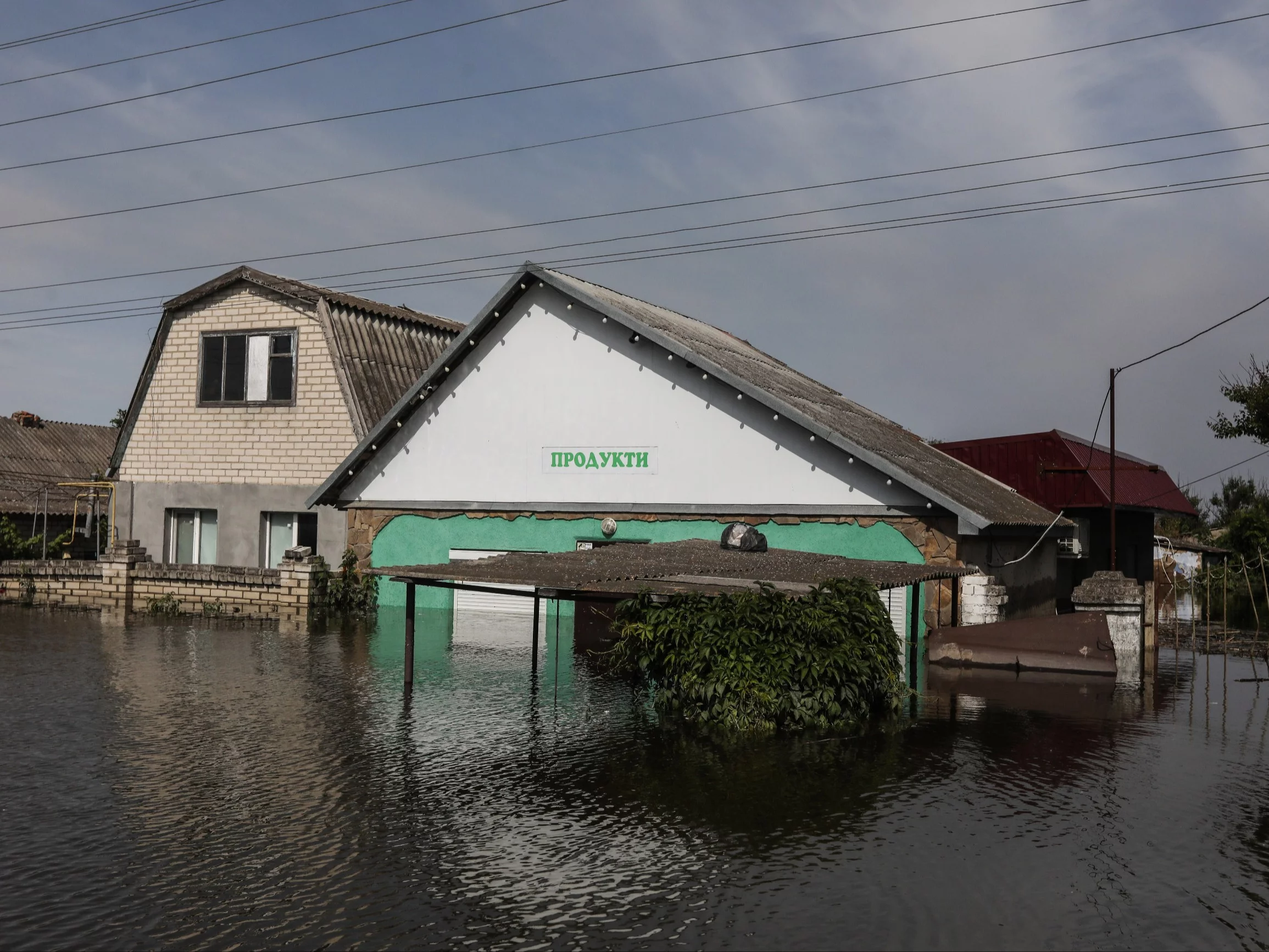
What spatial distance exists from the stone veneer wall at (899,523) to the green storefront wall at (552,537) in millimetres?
63

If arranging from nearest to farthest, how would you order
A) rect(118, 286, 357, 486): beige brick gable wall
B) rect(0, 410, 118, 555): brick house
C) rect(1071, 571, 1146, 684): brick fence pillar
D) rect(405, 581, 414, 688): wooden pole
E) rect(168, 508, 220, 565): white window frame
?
rect(405, 581, 414, 688): wooden pole, rect(1071, 571, 1146, 684): brick fence pillar, rect(118, 286, 357, 486): beige brick gable wall, rect(168, 508, 220, 565): white window frame, rect(0, 410, 118, 555): brick house

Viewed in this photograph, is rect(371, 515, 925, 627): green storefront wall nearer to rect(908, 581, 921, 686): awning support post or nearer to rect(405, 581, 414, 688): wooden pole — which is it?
rect(908, 581, 921, 686): awning support post

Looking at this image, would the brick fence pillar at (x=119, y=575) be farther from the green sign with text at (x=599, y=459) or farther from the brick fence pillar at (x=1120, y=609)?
the brick fence pillar at (x=1120, y=609)

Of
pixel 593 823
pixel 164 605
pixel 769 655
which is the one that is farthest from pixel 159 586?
pixel 593 823

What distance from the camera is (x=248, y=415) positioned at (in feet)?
95.1

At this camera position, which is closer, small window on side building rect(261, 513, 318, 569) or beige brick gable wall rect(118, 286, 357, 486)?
beige brick gable wall rect(118, 286, 357, 486)

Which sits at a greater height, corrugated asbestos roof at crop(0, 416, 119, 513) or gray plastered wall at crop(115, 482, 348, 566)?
corrugated asbestos roof at crop(0, 416, 119, 513)

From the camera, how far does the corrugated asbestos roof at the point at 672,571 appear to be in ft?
48.0

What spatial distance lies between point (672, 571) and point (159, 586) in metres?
15.9

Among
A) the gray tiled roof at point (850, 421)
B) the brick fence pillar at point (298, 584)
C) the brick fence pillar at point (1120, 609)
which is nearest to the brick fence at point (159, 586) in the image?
the brick fence pillar at point (298, 584)

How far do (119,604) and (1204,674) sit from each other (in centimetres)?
2245

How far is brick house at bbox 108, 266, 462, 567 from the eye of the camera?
93.0ft

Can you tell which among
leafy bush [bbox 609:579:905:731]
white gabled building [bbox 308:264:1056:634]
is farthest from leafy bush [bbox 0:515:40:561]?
leafy bush [bbox 609:579:905:731]

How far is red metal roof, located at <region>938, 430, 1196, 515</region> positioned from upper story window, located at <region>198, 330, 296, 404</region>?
17.1 metres
